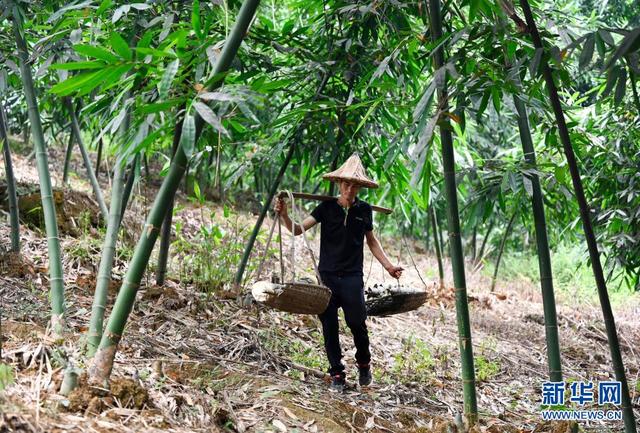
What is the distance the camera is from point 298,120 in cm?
356

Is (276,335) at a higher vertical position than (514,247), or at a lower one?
lower

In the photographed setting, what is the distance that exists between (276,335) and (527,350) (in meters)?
2.08

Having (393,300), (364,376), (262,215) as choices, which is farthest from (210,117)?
(262,215)

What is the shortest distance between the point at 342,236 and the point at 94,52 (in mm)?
1651

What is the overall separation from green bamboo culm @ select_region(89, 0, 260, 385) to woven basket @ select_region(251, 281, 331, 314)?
0.71 meters

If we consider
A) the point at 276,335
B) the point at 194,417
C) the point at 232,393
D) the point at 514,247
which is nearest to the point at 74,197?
the point at 276,335

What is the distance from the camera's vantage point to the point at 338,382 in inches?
129

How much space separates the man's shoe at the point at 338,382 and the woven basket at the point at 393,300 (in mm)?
341

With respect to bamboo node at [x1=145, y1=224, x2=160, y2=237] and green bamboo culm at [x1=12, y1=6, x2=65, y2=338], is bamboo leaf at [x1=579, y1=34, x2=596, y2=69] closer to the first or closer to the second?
bamboo node at [x1=145, y1=224, x2=160, y2=237]

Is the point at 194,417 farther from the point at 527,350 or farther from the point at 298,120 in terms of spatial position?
the point at 527,350

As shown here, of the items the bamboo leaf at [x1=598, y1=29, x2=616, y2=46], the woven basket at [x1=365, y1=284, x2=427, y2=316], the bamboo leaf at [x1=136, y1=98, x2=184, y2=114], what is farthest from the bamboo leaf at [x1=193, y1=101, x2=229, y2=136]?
the woven basket at [x1=365, y1=284, x2=427, y2=316]

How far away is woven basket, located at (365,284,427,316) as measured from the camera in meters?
3.25

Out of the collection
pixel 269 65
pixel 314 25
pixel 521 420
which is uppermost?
pixel 314 25

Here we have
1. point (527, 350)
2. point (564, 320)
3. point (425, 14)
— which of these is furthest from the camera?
point (564, 320)
